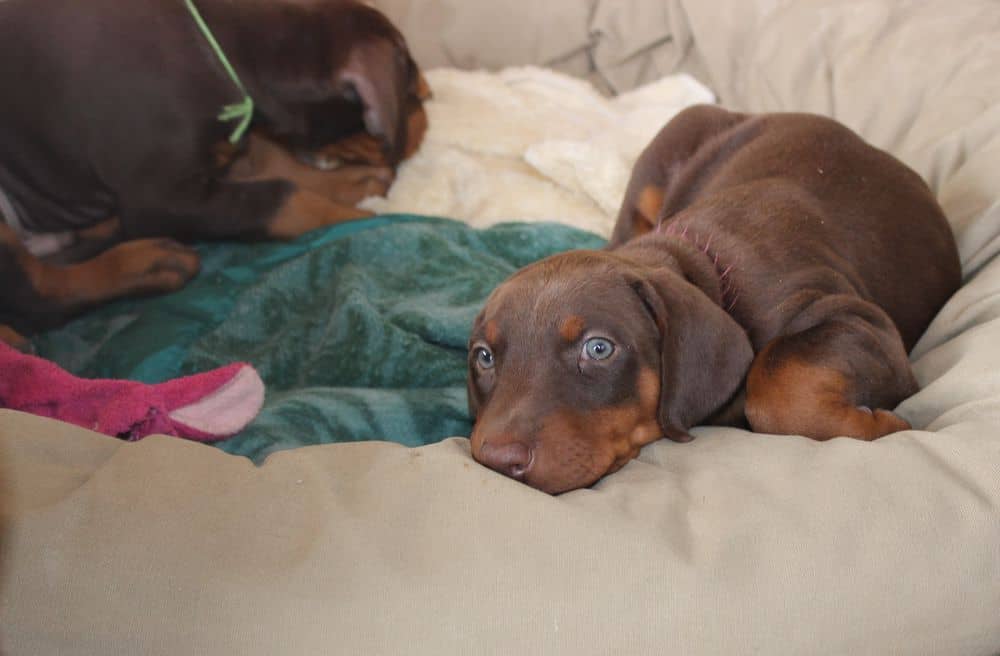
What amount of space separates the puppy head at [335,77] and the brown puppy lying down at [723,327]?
6.20ft

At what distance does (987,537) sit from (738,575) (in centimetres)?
51

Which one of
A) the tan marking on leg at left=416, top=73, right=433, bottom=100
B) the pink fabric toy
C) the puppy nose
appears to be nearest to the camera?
the puppy nose

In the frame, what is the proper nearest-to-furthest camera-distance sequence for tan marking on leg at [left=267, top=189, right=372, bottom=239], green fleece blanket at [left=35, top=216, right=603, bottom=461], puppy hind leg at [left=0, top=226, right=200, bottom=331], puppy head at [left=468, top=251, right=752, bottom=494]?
puppy head at [left=468, top=251, right=752, bottom=494] < green fleece blanket at [left=35, top=216, right=603, bottom=461] < puppy hind leg at [left=0, top=226, right=200, bottom=331] < tan marking on leg at [left=267, top=189, right=372, bottom=239]

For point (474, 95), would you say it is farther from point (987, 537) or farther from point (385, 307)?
point (987, 537)

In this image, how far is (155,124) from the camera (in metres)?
4.02

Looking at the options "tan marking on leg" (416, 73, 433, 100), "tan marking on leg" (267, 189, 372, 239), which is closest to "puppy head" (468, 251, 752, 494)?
"tan marking on leg" (267, 189, 372, 239)

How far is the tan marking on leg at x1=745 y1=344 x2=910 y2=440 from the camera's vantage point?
93.6 inches

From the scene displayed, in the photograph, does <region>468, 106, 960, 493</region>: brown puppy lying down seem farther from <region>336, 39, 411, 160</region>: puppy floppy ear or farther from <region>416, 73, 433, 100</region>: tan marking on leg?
<region>416, 73, 433, 100</region>: tan marking on leg

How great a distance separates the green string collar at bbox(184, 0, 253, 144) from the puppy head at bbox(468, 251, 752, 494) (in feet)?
7.36

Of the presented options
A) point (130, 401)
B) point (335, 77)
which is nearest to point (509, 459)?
point (130, 401)

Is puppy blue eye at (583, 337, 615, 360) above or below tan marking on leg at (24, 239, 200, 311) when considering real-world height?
above

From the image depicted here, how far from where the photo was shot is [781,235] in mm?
2799

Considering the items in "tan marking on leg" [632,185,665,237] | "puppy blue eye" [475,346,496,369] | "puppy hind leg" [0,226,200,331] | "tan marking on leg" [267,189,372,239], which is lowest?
"puppy hind leg" [0,226,200,331]

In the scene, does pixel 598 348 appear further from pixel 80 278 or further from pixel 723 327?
pixel 80 278
